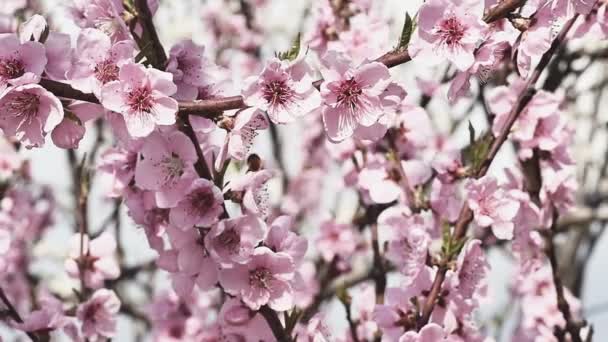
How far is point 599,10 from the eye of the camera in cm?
218

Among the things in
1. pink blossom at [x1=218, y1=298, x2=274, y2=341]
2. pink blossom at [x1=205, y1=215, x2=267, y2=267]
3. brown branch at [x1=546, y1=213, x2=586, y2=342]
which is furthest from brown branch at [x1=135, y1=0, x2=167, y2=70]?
brown branch at [x1=546, y1=213, x2=586, y2=342]

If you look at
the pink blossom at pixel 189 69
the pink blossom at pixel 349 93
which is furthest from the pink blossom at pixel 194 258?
the pink blossom at pixel 349 93

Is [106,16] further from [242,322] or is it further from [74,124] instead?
[242,322]

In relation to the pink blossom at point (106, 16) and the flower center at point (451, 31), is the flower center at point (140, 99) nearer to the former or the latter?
the pink blossom at point (106, 16)

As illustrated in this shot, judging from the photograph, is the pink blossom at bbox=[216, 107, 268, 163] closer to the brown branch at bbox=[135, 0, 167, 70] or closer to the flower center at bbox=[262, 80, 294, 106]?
the flower center at bbox=[262, 80, 294, 106]

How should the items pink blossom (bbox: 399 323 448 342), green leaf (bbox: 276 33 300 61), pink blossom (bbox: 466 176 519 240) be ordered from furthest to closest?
pink blossom (bbox: 466 176 519 240), pink blossom (bbox: 399 323 448 342), green leaf (bbox: 276 33 300 61)

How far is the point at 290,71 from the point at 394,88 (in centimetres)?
24

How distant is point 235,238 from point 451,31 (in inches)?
26.9

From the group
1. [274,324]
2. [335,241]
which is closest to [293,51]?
[274,324]

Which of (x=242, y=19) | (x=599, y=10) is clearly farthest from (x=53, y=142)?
(x=242, y=19)

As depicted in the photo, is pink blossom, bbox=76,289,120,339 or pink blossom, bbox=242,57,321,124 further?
pink blossom, bbox=76,289,120,339

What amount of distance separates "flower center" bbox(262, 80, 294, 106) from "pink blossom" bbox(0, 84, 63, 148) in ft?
1.43

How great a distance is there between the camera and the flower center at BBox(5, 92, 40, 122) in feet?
5.22

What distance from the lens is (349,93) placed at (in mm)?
1647
